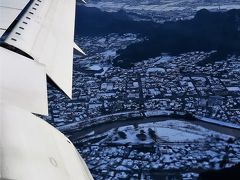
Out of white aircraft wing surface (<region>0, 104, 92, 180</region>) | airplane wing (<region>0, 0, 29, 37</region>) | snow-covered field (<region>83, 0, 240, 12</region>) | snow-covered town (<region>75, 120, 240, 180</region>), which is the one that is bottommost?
snow-covered town (<region>75, 120, 240, 180</region>)

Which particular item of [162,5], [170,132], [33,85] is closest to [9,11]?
[33,85]

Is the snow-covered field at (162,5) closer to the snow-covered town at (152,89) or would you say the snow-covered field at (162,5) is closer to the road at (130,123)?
the snow-covered town at (152,89)

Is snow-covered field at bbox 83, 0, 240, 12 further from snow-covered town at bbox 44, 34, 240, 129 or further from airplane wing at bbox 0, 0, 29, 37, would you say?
airplane wing at bbox 0, 0, 29, 37

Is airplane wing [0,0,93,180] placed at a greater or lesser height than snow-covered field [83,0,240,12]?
greater

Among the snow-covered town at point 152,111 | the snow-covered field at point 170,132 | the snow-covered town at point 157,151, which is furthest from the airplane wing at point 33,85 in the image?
the snow-covered field at point 170,132

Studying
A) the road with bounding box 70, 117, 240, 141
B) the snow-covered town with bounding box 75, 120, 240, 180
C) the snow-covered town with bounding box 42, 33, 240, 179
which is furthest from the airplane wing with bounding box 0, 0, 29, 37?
the road with bounding box 70, 117, 240, 141

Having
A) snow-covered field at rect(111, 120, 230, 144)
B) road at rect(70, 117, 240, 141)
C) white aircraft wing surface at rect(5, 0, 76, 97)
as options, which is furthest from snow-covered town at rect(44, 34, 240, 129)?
white aircraft wing surface at rect(5, 0, 76, 97)

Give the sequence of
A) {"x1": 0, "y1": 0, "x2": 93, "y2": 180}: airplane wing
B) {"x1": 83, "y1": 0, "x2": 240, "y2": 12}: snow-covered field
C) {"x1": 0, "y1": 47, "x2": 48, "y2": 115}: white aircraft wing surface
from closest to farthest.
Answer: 1. {"x1": 0, "y1": 0, "x2": 93, "y2": 180}: airplane wing
2. {"x1": 0, "y1": 47, "x2": 48, "y2": 115}: white aircraft wing surface
3. {"x1": 83, "y1": 0, "x2": 240, "y2": 12}: snow-covered field

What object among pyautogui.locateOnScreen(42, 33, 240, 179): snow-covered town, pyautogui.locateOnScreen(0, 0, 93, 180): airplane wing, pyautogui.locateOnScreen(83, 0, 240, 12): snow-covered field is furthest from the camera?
pyautogui.locateOnScreen(83, 0, 240, 12): snow-covered field

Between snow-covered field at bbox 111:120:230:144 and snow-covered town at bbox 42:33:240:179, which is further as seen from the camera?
snow-covered field at bbox 111:120:230:144
